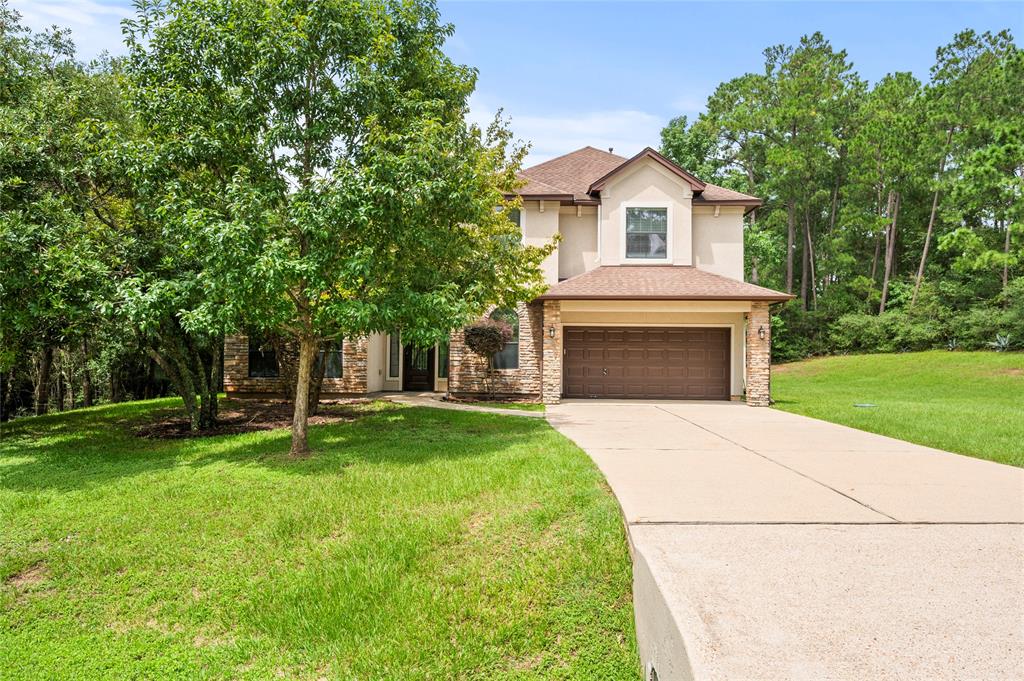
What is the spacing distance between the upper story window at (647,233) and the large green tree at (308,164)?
8.30m

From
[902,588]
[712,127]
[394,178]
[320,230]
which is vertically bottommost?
[902,588]

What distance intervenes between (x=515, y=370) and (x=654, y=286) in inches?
178

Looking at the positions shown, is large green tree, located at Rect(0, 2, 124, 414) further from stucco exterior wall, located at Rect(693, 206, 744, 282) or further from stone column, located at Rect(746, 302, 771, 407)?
stucco exterior wall, located at Rect(693, 206, 744, 282)

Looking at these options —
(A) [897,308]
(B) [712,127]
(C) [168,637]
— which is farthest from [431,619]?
(B) [712,127]

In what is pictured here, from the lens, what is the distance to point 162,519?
538 centimetres

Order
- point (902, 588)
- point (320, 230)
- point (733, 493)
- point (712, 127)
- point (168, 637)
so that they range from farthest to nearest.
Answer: point (712, 127)
point (320, 230)
point (733, 493)
point (168, 637)
point (902, 588)

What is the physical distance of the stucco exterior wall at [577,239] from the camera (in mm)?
16094

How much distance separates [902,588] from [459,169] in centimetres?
667

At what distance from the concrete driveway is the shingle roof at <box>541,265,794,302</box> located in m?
7.46

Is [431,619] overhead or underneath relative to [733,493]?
underneath

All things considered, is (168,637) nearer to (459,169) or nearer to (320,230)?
(320,230)

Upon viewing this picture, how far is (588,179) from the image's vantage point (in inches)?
695

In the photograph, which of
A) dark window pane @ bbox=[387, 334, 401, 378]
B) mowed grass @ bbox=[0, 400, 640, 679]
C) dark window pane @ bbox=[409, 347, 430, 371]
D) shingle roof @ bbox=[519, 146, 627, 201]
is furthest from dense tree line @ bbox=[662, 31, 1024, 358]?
mowed grass @ bbox=[0, 400, 640, 679]

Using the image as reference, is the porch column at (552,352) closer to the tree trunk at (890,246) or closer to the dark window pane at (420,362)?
the dark window pane at (420,362)
